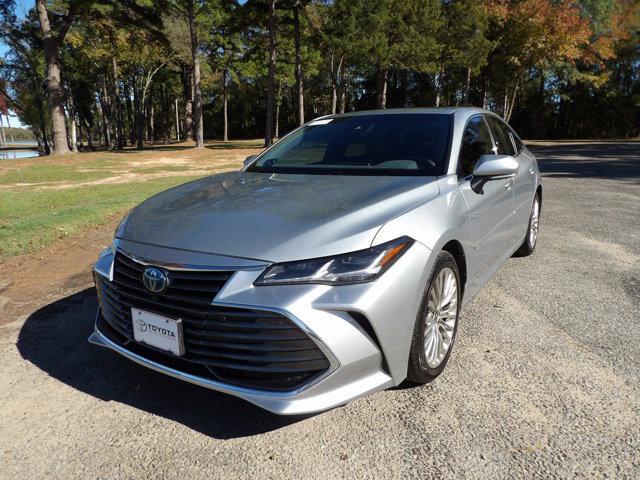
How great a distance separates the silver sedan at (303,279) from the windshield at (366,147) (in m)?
0.05

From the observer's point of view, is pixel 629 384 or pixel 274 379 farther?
pixel 629 384

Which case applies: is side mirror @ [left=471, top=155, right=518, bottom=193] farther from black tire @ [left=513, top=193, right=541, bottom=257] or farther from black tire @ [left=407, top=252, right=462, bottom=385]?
black tire @ [left=513, top=193, right=541, bottom=257]

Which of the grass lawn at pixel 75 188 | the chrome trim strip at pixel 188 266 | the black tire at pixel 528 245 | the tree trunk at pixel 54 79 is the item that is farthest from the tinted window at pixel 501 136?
the tree trunk at pixel 54 79

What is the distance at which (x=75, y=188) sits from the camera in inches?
441

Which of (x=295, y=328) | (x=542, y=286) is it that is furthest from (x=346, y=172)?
(x=542, y=286)

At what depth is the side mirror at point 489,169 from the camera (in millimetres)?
3053

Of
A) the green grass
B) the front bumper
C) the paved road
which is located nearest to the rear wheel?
the paved road

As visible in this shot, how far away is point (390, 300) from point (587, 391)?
1.34 metres

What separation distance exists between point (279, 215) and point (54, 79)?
23.2 m

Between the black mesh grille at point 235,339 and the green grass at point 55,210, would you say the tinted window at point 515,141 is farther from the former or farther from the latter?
the green grass at point 55,210

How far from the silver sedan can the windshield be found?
5 centimetres

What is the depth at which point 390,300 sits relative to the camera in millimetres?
2166

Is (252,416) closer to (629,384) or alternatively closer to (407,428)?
(407,428)

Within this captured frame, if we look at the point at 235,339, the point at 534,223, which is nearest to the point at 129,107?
the point at 534,223
